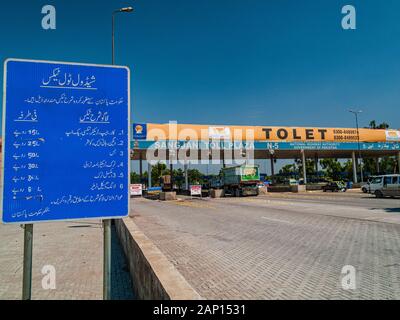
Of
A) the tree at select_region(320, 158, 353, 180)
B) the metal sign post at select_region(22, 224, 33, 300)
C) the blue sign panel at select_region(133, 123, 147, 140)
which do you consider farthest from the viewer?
the tree at select_region(320, 158, 353, 180)

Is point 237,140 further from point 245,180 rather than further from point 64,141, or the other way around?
point 64,141

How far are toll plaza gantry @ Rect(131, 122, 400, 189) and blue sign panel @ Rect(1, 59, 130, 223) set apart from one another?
3357 centimetres

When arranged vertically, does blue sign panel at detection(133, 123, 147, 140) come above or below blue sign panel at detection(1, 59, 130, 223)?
above

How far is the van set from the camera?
24688 mm

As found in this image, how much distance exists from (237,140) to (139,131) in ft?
44.9

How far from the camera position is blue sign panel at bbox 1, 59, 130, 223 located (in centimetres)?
300

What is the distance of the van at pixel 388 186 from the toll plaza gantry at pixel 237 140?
17.2 meters

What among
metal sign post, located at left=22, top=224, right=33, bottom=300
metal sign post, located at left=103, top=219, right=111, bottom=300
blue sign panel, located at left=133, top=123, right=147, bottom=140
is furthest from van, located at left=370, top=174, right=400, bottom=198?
metal sign post, located at left=22, top=224, right=33, bottom=300

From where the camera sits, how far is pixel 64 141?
3150 mm

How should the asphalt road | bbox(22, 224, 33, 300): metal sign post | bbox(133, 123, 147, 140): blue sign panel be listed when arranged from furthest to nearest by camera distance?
bbox(133, 123, 147, 140): blue sign panel < the asphalt road < bbox(22, 224, 33, 300): metal sign post

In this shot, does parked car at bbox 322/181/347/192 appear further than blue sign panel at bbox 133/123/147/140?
Yes

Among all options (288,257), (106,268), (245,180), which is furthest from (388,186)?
(106,268)

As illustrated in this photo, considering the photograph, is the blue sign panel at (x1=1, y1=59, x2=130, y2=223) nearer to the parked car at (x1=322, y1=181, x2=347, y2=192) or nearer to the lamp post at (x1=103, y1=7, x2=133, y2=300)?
the lamp post at (x1=103, y1=7, x2=133, y2=300)

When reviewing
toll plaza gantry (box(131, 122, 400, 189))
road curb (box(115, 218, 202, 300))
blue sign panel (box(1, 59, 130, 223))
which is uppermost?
toll plaza gantry (box(131, 122, 400, 189))
